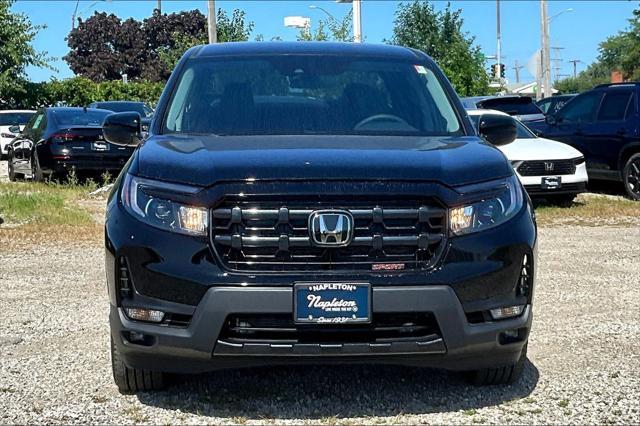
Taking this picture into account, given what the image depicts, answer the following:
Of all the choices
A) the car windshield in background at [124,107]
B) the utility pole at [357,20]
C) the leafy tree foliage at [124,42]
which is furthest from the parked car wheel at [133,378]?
the leafy tree foliage at [124,42]

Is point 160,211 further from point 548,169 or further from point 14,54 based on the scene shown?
point 14,54

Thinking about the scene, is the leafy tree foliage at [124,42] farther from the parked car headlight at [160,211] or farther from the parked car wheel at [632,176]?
the parked car headlight at [160,211]

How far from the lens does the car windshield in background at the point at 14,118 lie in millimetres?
26094

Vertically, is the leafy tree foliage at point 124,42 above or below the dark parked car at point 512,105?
above

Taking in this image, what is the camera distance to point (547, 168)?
43.4 feet

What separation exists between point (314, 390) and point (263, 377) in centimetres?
35

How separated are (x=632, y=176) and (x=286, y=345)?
37.2ft

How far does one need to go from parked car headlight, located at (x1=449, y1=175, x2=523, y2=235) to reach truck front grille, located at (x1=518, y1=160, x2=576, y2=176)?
352 inches

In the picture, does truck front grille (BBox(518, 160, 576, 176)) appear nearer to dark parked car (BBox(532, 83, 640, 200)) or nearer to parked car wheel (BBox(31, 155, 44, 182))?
dark parked car (BBox(532, 83, 640, 200))

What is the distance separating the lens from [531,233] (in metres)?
4.29

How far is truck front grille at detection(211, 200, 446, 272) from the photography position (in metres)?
3.99

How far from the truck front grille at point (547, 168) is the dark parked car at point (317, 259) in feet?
29.5

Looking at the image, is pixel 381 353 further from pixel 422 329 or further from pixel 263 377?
pixel 263 377

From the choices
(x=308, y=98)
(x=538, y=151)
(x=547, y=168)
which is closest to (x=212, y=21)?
(x=538, y=151)
